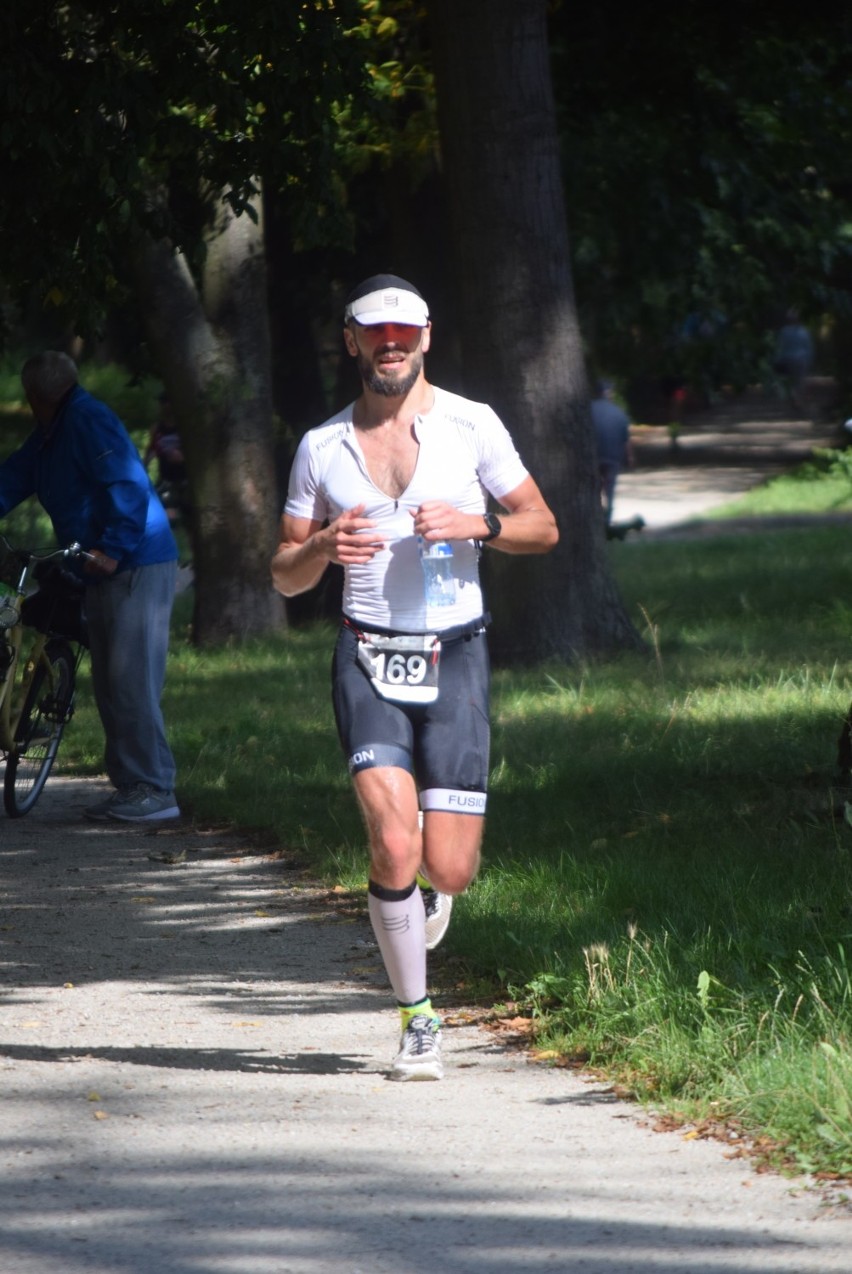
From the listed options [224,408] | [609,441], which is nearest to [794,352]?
[609,441]

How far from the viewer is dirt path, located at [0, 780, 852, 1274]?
415cm

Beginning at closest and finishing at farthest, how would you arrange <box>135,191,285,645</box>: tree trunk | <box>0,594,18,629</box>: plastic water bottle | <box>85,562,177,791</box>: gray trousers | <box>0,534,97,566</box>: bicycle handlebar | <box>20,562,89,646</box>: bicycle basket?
<box>0,534,97,566</box>: bicycle handlebar, <box>0,594,18,629</box>: plastic water bottle, <box>85,562,177,791</box>: gray trousers, <box>20,562,89,646</box>: bicycle basket, <box>135,191,285,645</box>: tree trunk

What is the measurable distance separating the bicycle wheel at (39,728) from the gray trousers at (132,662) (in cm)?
37

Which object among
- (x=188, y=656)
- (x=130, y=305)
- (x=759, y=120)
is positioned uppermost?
Result: (x=759, y=120)

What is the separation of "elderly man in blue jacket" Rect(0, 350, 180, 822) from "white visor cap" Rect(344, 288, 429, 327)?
3.74m

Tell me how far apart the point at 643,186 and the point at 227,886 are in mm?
14614

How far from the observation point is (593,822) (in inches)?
335

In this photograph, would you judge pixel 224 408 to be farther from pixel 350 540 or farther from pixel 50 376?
pixel 350 540

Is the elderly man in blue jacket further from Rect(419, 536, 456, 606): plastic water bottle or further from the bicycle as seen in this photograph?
Rect(419, 536, 456, 606): plastic water bottle

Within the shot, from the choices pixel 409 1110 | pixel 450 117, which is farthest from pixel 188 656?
pixel 409 1110

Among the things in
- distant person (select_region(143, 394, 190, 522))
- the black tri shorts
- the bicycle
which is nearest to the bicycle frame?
the bicycle

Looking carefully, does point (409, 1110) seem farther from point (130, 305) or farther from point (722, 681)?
point (130, 305)

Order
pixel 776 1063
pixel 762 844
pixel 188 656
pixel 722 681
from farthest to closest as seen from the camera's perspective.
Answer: pixel 188 656
pixel 722 681
pixel 762 844
pixel 776 1063

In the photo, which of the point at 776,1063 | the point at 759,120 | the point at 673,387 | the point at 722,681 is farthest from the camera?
the point at 673,387
